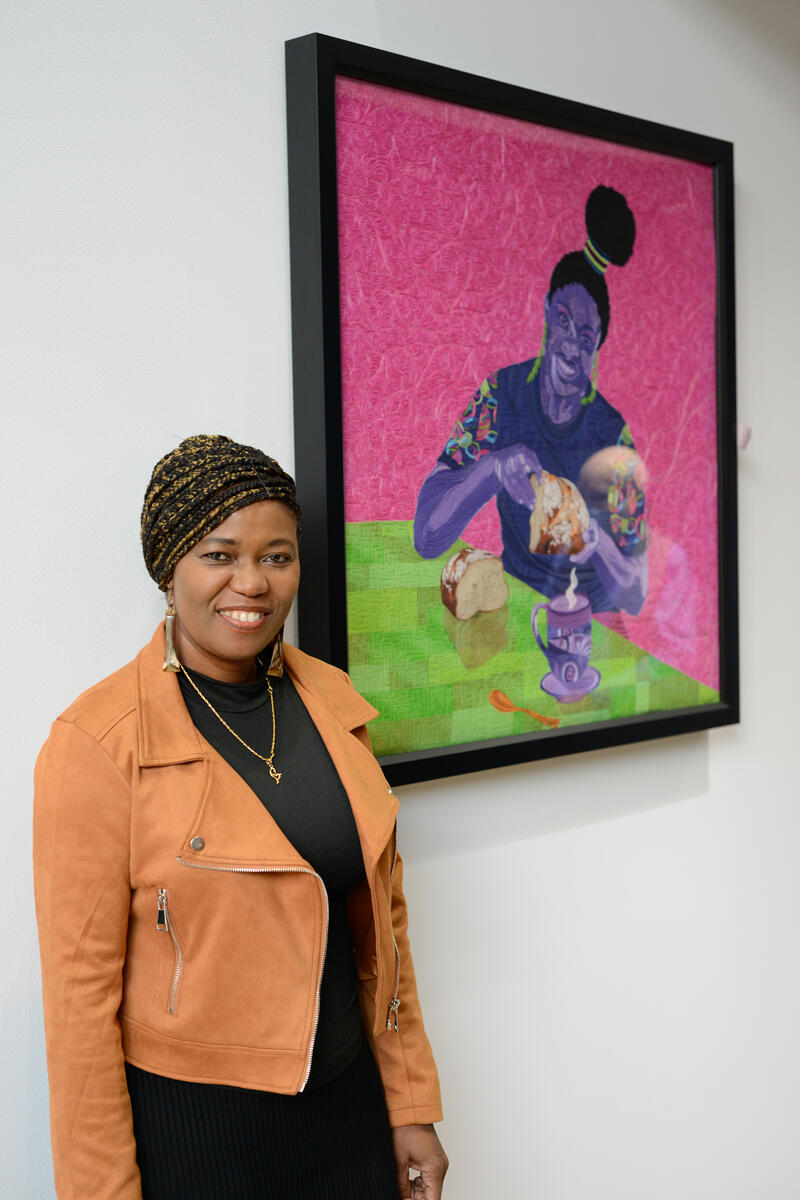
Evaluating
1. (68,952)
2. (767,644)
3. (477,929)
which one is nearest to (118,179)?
(68,952)

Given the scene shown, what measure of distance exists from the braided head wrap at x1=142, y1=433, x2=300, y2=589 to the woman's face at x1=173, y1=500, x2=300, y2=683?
12 millimetres

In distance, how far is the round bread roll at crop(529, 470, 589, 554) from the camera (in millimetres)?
1752

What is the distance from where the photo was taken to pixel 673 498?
77.3 inches

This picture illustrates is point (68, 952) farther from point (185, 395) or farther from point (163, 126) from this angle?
point (163, 126)

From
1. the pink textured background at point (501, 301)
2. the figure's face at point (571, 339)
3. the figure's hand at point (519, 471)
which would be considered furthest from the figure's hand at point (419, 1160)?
the figure's face at point (571, 339)

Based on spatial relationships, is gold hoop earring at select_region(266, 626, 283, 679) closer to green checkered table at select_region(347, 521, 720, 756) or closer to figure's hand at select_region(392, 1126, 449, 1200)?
green checkered table at select_region(347, 521, 720, 756)

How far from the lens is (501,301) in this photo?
1697 mm

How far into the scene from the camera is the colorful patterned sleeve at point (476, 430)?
5.41ft

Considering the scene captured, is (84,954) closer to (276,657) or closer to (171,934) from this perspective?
(171,934)

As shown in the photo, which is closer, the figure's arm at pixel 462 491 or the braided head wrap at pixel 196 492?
the braided head wrap at pixel 196 492

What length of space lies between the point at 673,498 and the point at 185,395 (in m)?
0.96

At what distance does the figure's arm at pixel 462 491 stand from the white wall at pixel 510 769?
236mm

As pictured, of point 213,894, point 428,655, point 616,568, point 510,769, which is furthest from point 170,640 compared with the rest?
point 616,568

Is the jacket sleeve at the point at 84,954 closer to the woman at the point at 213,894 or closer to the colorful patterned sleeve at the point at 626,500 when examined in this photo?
the woman at the point at 213,894
